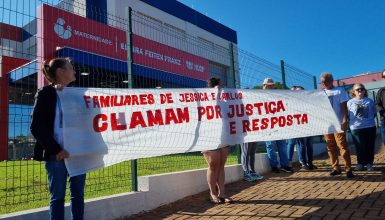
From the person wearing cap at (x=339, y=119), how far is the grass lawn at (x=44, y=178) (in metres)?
2.49

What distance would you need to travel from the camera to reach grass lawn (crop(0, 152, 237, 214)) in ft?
15.5

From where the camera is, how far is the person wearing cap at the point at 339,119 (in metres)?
6.88

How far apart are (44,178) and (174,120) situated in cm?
266

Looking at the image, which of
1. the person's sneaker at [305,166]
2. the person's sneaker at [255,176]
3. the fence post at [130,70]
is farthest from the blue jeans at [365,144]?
the fence post at [130,70]

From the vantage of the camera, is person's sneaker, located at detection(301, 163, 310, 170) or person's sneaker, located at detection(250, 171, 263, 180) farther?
person's sneaker, located at detection(301, 163, 310, 170)

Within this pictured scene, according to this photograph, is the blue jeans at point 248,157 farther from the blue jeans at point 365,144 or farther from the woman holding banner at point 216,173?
the blue jeans at point 365,144

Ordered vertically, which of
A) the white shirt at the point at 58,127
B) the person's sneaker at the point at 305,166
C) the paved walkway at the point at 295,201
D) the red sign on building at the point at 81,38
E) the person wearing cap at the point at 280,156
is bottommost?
the paved walkway at the point at 295,201

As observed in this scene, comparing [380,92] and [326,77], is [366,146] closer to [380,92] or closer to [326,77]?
[380,92]

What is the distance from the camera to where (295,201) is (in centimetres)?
535

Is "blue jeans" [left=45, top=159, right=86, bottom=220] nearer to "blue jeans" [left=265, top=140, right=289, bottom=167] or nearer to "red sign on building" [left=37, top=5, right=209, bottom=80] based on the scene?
"red sign on building" [left=37, top=5, right=209, bottom=80]

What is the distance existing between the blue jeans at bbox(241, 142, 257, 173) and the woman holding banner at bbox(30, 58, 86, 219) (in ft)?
13.5

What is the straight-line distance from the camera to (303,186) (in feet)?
21.1

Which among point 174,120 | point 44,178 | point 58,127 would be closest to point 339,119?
point 174,120

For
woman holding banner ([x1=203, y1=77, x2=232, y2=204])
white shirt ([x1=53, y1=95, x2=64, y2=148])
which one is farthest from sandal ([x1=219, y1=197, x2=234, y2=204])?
white shirt ([x1=53, y1=95, x2=64, y2=148])
